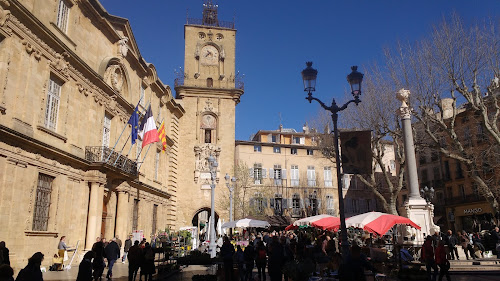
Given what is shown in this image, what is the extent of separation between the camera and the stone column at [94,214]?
57.7 ft

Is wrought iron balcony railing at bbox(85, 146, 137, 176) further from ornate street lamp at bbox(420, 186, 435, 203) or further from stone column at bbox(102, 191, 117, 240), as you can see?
ornate street lamp at bbox(420, 186, 435, 203)

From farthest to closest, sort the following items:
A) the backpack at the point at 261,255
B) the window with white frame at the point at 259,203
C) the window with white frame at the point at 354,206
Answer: the window with white frame at the point at 354,206 → the window with white frame at the point at 259,203 → the backpack at the point at 261,255

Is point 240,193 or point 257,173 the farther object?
point 257,173

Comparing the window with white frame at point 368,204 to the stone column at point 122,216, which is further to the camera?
the window with white frame at point 368,204

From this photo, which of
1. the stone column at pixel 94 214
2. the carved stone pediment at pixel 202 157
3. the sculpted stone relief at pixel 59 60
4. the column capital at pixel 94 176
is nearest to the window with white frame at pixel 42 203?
the column capital at pixel 94 176

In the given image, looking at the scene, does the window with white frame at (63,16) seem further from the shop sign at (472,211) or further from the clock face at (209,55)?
the shop sign at (472,211)

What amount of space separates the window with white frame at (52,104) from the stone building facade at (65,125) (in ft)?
0.14

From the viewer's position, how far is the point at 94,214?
17812mm

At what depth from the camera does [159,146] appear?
29031mm

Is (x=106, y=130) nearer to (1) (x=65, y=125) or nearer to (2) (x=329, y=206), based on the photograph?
(1) (x=65, y=125)

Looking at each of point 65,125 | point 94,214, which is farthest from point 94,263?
point 65,125

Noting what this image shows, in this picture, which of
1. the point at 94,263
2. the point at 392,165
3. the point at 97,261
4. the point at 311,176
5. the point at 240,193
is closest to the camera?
the point at 94,263

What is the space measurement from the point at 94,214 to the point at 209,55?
72.9 feet

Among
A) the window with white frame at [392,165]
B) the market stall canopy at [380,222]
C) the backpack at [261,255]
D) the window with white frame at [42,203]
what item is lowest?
the backpack at [261,255]
